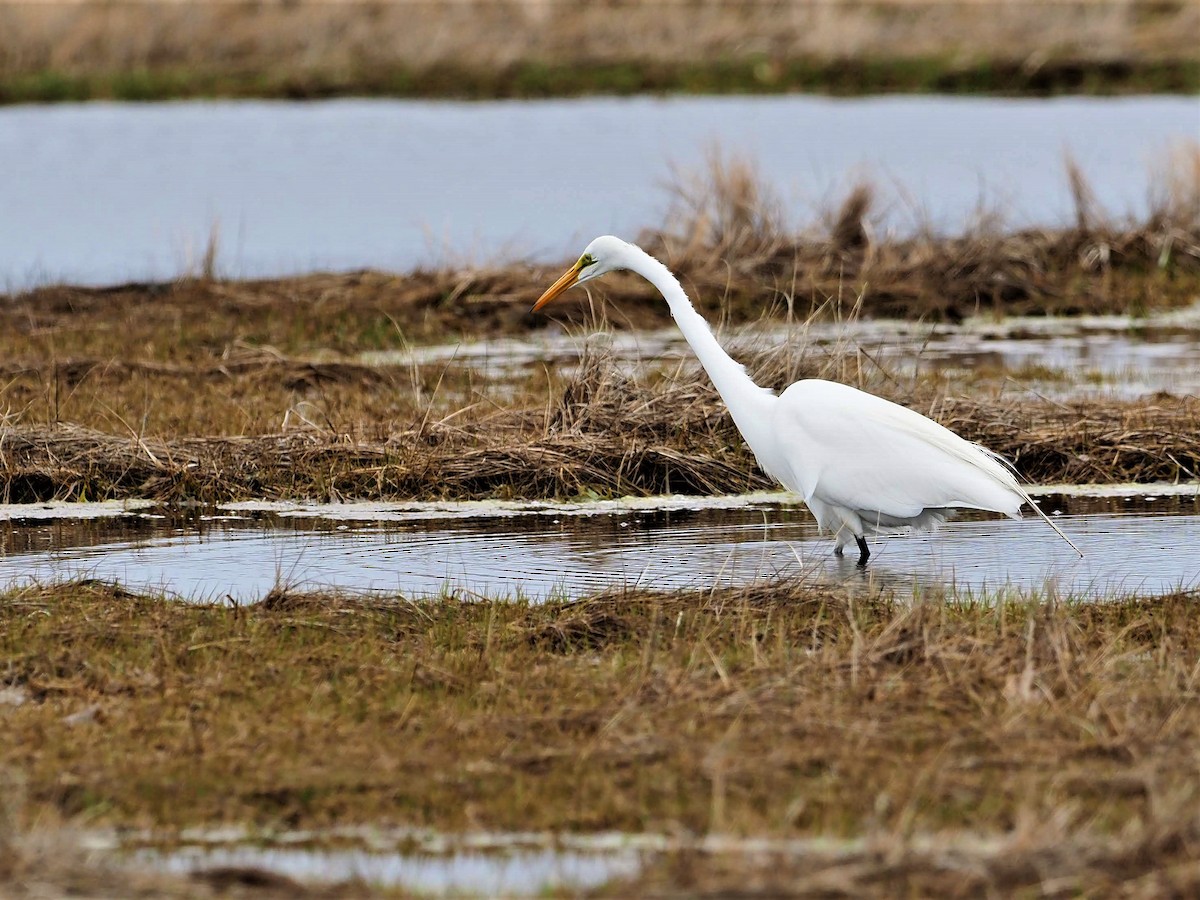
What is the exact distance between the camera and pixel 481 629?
617 centimetres

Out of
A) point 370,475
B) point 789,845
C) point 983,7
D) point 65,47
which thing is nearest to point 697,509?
point 370,475

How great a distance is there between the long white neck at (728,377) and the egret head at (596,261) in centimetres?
26

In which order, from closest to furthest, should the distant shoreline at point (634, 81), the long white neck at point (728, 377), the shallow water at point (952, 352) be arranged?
the long white neck at point (728, 377) < the shallow water at point (952, 352) < the distant shoreline at point (634, 81)

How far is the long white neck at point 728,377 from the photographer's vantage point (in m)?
7.63

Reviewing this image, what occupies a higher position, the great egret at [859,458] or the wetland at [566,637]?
the great egret at [859,458]

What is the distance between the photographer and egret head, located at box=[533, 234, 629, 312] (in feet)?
26.4

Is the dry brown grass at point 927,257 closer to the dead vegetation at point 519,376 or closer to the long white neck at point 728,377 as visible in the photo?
the dead vegetation at point 519,376

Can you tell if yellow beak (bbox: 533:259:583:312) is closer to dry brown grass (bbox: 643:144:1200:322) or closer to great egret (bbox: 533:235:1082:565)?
great egret (bbox: 533:235:1082:565)

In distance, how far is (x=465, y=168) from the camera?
26.8 meters

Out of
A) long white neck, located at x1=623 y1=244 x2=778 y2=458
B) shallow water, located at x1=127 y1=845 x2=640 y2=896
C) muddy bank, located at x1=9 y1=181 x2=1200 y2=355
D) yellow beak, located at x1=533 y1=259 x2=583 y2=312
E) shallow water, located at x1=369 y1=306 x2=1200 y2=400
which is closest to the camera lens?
shallow water, located at x1=127 y1=845 x2=640 y2=896

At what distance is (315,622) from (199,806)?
69.7 inches

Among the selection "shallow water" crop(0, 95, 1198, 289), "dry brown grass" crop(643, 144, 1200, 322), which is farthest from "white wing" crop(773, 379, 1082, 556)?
"shallow water" crop(0, 95, 1198, 289)

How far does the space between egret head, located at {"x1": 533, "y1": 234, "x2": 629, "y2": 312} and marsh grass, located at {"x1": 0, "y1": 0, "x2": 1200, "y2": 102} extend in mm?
27696

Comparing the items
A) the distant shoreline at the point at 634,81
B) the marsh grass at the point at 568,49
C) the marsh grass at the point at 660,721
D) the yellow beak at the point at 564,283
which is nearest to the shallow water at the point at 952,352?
the yellow beak at the point at 564,283
